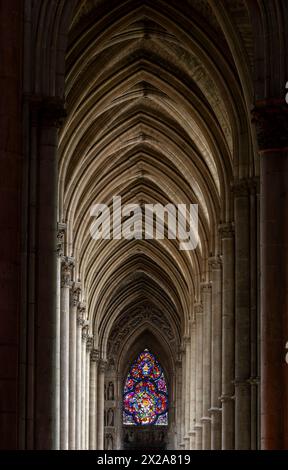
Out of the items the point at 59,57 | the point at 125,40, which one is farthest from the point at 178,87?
the point at 59,57

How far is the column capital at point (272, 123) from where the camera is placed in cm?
2186

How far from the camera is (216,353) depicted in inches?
1438

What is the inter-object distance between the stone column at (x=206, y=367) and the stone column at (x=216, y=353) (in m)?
2.95

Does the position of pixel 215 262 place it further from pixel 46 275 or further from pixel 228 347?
pixel 46 275

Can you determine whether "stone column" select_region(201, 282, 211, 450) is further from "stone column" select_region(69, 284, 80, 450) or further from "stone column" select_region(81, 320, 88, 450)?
"stone column" select_region(81, 320, 88, 450)

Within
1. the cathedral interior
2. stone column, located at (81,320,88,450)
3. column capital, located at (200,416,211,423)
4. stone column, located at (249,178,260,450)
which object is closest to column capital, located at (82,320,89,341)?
stone column, located at (81,320,88,450)

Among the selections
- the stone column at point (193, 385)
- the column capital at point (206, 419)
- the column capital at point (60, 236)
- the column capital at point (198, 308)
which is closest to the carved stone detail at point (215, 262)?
the column capital at point (60, 236)

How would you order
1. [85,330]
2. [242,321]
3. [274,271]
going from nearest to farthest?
[274,271] → [242,321] → [85,330]

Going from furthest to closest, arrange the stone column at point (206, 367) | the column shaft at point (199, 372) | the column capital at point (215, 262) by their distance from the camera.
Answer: the column shaft at point (199, 372) → the stone column at point (206, 367) → the column capital at point (215, 262)

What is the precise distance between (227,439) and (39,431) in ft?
33.9

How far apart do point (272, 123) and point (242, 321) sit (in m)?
8.55

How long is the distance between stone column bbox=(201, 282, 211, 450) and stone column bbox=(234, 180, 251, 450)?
10571 millimetres

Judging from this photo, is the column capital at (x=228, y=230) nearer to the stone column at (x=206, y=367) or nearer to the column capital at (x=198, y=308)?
the stone column at (x=206, y=367)

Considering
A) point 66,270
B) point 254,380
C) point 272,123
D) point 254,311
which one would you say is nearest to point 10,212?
point 272,123
